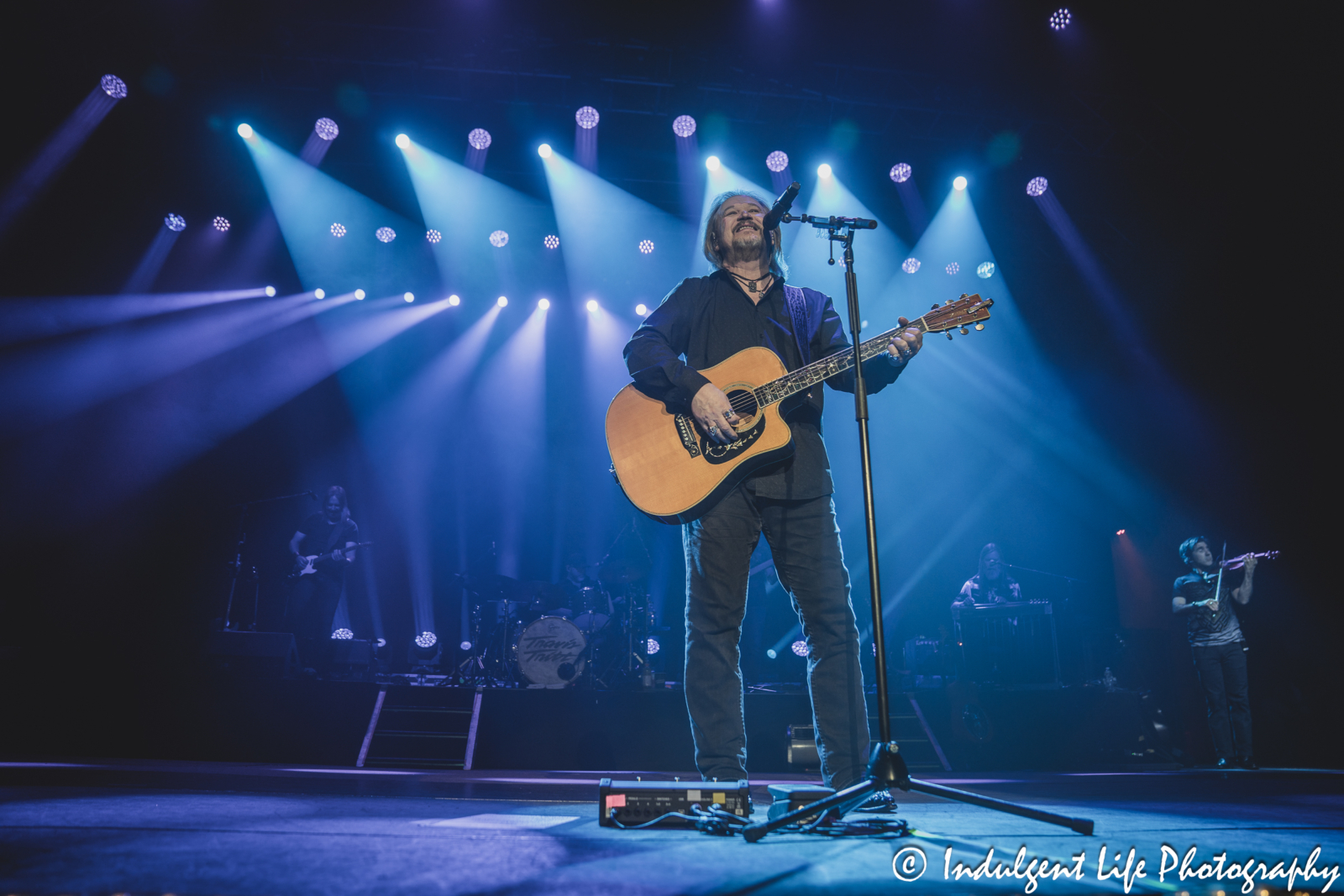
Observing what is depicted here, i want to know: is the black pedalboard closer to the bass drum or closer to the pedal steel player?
the bass drum

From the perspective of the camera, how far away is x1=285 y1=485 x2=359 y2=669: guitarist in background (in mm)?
8122

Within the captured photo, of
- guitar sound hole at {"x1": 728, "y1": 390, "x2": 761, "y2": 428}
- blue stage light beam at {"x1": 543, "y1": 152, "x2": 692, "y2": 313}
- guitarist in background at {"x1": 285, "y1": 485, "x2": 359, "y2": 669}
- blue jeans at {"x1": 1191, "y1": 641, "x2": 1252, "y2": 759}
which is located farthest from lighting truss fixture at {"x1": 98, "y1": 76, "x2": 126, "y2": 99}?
blue jeans at {"x1": 1191, "y1": 641, "x2": 1252, "y2": 759}

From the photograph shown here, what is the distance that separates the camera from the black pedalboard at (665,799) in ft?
7.22

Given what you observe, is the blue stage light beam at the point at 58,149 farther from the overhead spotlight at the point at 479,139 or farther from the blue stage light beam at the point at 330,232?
the overhead spotlight at the point at 479,139

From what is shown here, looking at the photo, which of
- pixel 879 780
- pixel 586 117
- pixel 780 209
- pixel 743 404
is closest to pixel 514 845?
pixel 879 780

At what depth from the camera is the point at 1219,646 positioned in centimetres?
652

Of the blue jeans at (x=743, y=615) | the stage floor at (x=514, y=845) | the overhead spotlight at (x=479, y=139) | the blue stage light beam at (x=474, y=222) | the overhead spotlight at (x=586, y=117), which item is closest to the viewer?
the stage floor at (x=514, y=845)

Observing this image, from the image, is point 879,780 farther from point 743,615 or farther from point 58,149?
point 58,149

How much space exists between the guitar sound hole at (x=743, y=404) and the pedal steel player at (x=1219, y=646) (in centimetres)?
622

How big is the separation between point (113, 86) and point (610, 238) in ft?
17.4

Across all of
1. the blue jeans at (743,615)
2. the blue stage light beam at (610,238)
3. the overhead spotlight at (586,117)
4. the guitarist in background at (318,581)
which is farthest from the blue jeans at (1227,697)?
the guitarist in background at (318,581)

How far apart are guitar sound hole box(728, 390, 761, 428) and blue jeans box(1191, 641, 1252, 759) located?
622cm

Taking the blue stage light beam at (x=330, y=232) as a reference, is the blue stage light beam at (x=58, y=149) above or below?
below

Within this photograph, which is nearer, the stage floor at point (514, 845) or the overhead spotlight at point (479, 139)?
the stage floor at point (514, 845)
